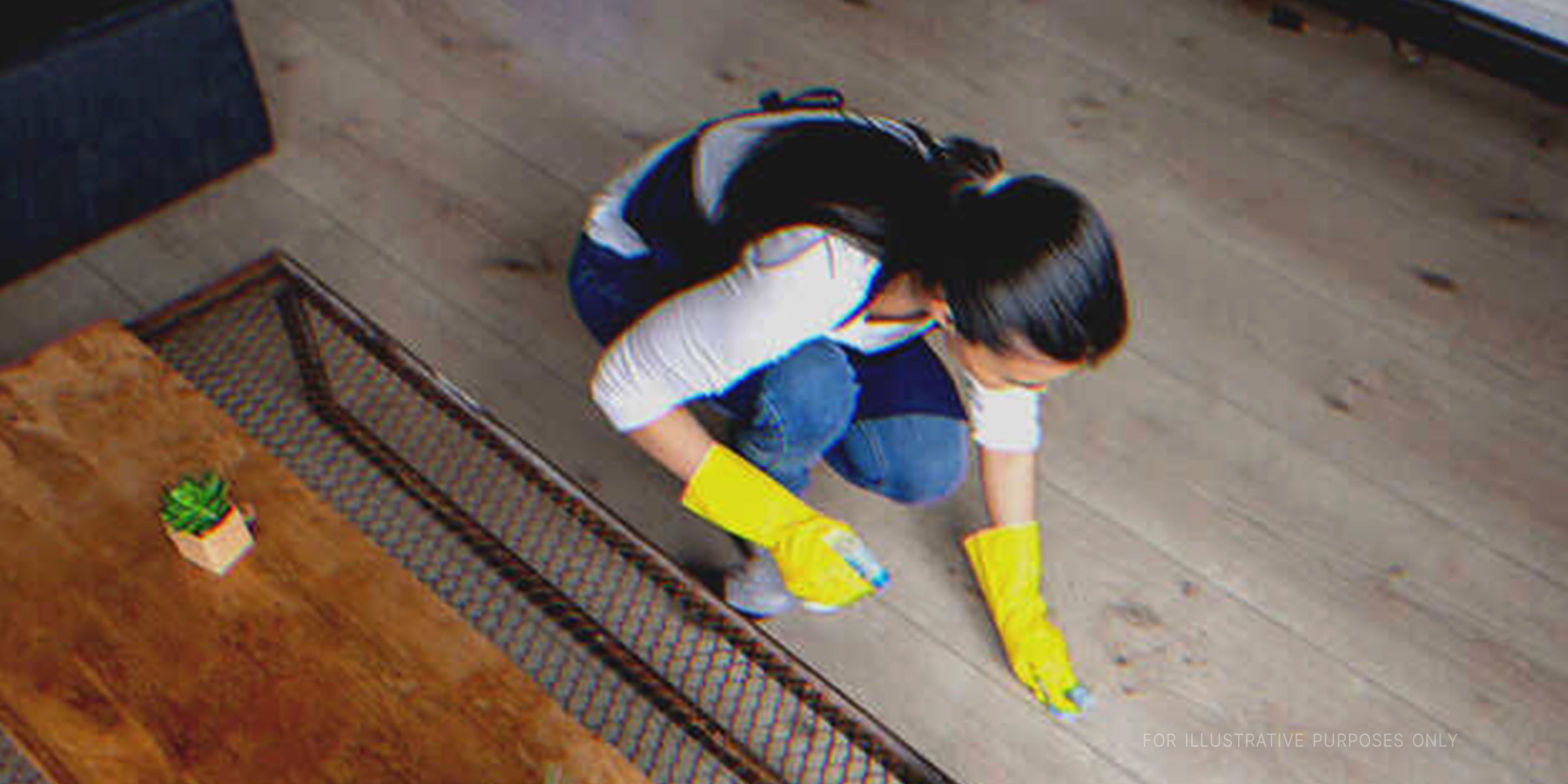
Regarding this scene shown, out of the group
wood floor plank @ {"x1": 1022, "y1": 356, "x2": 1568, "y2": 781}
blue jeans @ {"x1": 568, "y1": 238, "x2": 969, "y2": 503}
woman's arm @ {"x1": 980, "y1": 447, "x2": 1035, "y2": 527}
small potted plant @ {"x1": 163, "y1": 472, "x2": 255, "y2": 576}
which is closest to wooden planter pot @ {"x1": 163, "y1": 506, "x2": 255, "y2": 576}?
small potted plant @ {"x1": 163, "y1": 472, "x2": 255, "y2": 576}

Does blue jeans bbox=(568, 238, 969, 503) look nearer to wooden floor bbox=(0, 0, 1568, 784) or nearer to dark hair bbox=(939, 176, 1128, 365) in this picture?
wooden floor bbox=(0, 0, 1568, 784)

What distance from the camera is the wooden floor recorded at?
1.33 m

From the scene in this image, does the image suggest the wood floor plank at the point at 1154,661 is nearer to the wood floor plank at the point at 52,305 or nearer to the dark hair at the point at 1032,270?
the dark hair at the point at 1032,270

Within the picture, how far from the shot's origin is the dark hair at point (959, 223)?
2.88 feet

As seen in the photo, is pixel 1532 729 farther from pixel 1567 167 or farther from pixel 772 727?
pixel 1567 167

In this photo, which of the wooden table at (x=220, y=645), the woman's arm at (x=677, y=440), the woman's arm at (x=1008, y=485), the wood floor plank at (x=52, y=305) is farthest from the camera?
the wood floor plank at (x=52, y=305)

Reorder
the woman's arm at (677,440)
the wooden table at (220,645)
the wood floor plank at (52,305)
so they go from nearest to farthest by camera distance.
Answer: the wooden table at (220,645)
the woman's arm at (677,440)
the wood floor plank at (52,305)

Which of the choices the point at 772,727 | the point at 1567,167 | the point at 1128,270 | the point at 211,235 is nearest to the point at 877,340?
the point at 772,727

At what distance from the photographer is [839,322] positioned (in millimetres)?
1044

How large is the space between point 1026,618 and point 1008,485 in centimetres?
16

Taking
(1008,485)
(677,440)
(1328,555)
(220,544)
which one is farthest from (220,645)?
(1328,555)

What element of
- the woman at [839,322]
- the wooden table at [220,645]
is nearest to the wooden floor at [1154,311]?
the woman at [839,322]

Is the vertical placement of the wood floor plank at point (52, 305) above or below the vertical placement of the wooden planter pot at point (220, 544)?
below

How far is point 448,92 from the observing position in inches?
77.5
